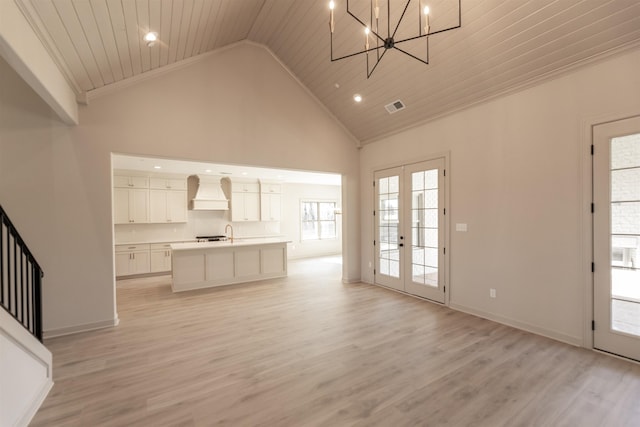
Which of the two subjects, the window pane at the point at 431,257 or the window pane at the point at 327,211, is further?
the window pane at the point at 327,211

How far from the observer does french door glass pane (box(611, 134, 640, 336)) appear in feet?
9.25

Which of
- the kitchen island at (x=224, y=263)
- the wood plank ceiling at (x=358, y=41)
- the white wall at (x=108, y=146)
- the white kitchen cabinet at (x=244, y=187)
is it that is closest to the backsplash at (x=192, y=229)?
the white kitchen cabinet at (x=244, y=187)

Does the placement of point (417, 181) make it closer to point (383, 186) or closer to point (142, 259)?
point (383, 186)

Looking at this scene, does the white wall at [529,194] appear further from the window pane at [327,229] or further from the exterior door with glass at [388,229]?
the window pane at [327,229]

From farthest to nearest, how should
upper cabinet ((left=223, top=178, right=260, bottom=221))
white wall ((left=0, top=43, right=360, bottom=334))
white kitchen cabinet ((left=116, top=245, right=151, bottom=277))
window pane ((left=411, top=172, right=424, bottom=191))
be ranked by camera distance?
upper cabinet ((left=223, top=178, right=260, bottom=221)), white kitchen cabinet ((left=116, top=245, right=151, bottom=277)), window pane ((left=411, top=172, right=424, bottom=191)), white wall ((left=0, top=43, right=360, bottom=334))

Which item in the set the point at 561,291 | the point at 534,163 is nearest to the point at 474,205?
the point at 534,163

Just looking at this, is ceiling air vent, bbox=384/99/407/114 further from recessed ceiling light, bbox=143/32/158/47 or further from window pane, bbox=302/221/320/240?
window pane, bbox=302/221/320/240

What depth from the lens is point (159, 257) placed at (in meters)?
7.25

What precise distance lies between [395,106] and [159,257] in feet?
21.7

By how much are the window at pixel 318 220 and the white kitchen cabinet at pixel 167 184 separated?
13.6 feet

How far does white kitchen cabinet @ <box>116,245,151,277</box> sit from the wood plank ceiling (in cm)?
433

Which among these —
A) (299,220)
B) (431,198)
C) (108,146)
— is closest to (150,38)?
(108,146)

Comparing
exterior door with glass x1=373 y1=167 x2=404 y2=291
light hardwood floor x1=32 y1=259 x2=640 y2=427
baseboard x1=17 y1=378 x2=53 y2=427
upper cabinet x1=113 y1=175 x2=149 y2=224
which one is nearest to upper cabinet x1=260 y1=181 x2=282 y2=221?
upper cabinet x1=113 y1=175 x2=149 y2=224

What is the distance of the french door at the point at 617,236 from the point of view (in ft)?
9.27
